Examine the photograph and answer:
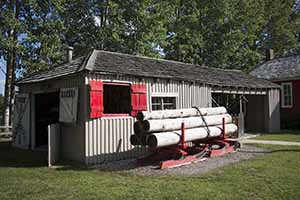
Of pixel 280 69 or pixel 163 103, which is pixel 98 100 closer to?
pixel 163 103

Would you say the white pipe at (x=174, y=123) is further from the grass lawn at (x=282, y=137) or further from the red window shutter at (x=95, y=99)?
the grass lawn at (x=282, y=137)

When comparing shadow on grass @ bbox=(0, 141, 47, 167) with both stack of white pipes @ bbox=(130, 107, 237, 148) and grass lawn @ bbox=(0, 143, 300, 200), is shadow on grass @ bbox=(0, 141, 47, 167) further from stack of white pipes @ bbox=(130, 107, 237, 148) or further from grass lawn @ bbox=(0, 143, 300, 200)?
stack of white pipes @ bbox=(130, 107, 237, 148)

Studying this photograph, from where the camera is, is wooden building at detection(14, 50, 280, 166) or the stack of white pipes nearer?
the stack of white pipes

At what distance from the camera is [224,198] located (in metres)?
5.48

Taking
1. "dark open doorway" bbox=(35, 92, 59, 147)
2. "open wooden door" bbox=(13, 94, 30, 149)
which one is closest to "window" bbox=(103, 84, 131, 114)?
"dark open doorway" bbox=(35, 92, 59, 147)

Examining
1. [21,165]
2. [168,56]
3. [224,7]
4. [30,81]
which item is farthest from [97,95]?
[224,7]

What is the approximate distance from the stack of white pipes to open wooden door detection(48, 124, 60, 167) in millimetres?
2546

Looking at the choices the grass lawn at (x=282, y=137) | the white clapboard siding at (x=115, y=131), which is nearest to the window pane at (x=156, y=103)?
the white clapboard siding at (x=115, y=131)

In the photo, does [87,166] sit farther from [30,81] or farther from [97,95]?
[30,81]

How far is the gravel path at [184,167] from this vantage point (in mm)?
7920

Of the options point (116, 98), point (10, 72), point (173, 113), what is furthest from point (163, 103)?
point (10, 72)

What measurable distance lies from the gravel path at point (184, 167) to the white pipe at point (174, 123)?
1106mm

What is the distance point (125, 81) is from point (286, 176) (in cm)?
547

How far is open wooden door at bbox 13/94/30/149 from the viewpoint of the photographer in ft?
41.6
